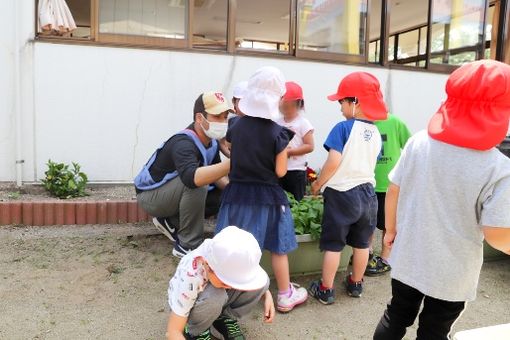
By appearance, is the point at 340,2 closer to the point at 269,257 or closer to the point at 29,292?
the point at 269,257

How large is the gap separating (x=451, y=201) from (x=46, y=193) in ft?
12.4

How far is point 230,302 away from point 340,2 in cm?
474

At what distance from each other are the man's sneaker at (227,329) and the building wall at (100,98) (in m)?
2.71

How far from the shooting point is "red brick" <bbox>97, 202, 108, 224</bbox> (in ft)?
13.5

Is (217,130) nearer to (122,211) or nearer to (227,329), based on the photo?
(227,329)

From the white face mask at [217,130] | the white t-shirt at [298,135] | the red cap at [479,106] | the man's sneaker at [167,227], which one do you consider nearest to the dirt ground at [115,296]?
the man's sneaker at [167,227]

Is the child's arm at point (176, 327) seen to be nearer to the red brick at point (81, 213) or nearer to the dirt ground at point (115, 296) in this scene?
the dirt ground at point (115, 296)

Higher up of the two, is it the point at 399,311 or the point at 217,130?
the point at 217,130

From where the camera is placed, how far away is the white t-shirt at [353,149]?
2732 millimetres

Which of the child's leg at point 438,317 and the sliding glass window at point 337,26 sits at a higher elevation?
the sliding glass window at point 337,26

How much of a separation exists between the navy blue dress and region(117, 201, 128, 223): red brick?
1.77 meters

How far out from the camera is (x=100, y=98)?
4.59 metres

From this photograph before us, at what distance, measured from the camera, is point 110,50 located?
4.59 metres

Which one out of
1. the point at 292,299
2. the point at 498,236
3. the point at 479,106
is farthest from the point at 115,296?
the point at 479,106
